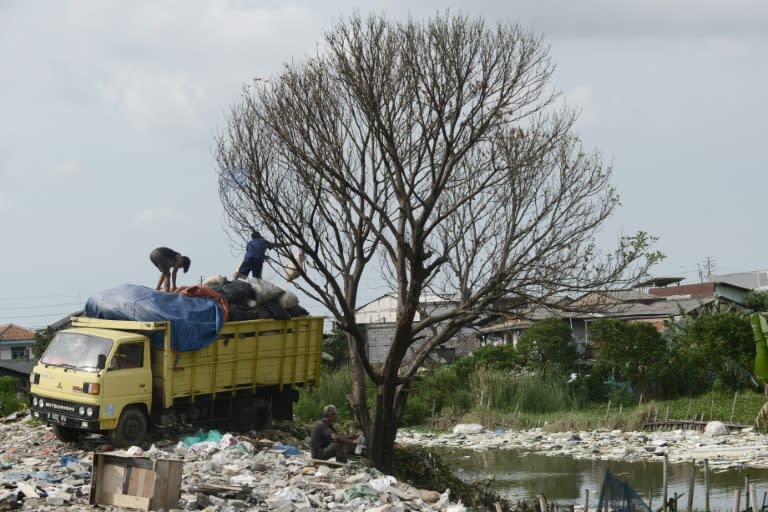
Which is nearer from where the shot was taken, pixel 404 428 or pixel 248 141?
pixel 248 141

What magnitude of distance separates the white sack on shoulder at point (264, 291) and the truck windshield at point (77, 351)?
2695 millimetres

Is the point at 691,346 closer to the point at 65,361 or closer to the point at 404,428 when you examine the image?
the point at 404,428

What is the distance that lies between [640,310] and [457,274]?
951 inches

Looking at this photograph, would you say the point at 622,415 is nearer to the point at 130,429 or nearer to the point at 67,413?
the point at 130,429

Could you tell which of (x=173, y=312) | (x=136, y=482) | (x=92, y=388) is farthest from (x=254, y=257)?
(x=136, y=482)

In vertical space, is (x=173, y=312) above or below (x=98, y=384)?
above

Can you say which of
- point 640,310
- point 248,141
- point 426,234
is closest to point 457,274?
point 426,234

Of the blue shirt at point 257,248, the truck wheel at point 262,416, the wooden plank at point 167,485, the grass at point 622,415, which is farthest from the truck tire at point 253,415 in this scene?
the grass at point 622,415

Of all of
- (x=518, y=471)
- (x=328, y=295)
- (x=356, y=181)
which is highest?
(x=356, y=181)

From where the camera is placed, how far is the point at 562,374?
35.5 m

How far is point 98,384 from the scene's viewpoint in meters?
15.4

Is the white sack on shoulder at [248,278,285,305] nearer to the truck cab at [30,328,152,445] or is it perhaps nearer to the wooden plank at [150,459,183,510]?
the truck cab at [30,328,152,445]

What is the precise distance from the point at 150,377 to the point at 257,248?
2890mm

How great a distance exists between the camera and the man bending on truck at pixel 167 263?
17500 mm
